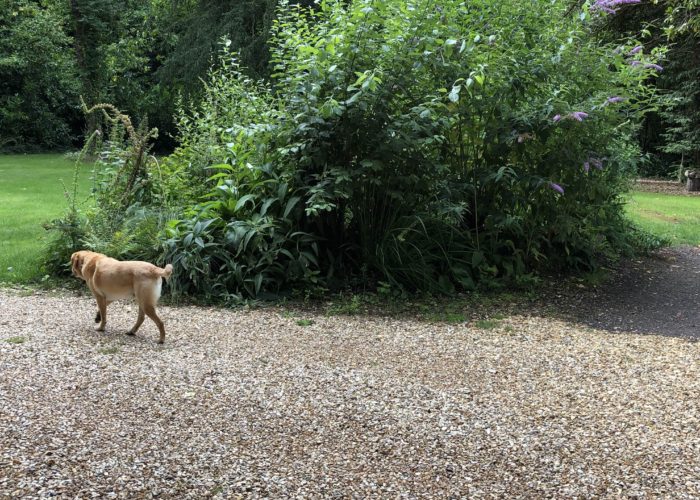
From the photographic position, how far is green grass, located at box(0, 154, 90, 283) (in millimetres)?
6387

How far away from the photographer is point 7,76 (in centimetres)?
2125

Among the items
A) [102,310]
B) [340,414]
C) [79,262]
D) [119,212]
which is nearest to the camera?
[340,414]

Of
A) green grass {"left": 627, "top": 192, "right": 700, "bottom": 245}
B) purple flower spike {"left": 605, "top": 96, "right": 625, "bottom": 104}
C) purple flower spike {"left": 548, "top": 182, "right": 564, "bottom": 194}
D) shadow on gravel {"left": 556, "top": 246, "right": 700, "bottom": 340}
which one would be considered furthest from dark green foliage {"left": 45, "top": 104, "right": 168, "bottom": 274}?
green grass {"left": 627, "top": 192, "right": 700, "bottom": 245}

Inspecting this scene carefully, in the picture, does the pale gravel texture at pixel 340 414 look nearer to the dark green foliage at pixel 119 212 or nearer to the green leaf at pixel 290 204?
the green leaf at pixel 290 204

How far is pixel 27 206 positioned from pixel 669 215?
10.7 m

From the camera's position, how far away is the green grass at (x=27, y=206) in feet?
21.0

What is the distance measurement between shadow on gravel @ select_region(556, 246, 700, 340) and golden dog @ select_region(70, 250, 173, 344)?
3.16m

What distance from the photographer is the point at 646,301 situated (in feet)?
18.7

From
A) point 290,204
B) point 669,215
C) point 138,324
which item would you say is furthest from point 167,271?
point 669,215

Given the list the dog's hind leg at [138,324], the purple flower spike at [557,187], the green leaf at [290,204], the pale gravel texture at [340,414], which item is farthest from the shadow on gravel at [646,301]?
the dog's hind leg at [138,324]

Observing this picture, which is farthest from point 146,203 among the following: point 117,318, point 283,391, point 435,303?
point 283,391

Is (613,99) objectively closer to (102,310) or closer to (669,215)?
(102,310)

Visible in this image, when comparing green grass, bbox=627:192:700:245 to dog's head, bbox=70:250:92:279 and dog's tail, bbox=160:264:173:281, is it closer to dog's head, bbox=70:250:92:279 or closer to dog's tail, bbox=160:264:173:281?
dog's tail, bbox=160:264:173:281

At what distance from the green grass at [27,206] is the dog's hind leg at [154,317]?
273cm
